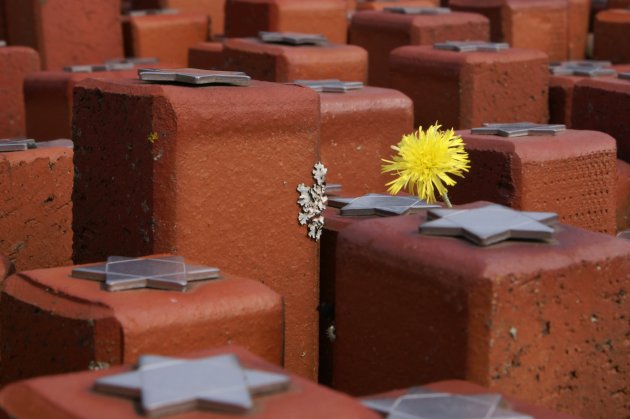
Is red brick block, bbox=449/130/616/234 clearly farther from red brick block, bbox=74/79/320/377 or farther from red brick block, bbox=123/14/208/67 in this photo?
red brick block, bbox=123/14/208/67

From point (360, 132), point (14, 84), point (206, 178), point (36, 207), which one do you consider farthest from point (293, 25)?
point (206, 178)

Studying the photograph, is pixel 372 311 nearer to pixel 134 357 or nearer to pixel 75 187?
pixel 134 357

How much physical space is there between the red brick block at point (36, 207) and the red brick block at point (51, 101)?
77.7 inches

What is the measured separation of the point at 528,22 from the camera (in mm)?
7848

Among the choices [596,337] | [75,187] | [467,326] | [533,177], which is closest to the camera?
[467,326]

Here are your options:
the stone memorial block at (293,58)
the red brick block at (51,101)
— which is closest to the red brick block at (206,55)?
the red brick block at (51,101)

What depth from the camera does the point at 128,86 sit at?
3627 millimetres

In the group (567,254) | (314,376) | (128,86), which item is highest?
(128,86)

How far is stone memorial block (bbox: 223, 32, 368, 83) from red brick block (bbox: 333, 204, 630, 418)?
262cm

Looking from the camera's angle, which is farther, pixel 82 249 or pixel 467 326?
pixel 82 249

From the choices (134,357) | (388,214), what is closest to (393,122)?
(388,214)

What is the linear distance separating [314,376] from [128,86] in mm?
1053

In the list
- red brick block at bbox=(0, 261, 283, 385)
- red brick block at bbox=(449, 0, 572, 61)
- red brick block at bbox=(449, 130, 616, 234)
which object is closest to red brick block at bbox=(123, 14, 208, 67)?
red brick block at bbox=(449, 0, 572, 61)

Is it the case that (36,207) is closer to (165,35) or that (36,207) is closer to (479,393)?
(479,393)
